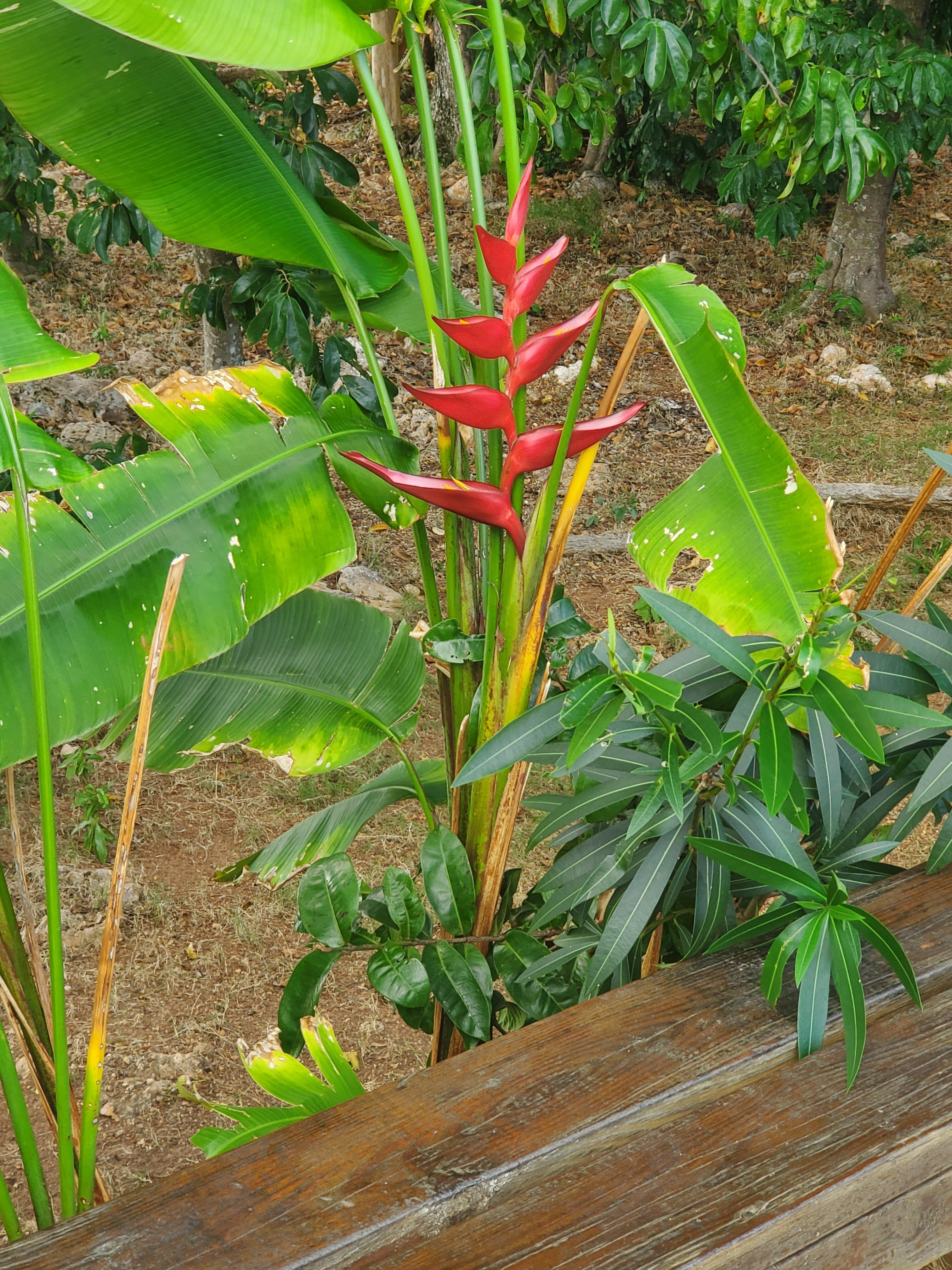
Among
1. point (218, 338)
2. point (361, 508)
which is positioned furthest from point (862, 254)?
point (218, 338)

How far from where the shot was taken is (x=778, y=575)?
44.4 inches

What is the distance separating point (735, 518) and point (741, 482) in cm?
4

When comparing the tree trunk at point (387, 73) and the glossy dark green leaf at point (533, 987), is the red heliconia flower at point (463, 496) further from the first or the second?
the tree trunk at point (387, 73)

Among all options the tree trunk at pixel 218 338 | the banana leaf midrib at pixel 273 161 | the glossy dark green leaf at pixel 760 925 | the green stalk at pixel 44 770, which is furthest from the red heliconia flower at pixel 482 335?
the tree trunk at pixel 218 338

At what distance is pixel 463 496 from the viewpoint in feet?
3.93

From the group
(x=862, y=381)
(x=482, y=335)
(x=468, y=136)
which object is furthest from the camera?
(x=862, y=381)

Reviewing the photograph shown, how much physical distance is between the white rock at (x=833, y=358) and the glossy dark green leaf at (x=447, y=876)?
191 inches

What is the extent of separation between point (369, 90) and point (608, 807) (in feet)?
3.25

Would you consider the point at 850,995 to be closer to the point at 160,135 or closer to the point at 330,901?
the point at 330,901

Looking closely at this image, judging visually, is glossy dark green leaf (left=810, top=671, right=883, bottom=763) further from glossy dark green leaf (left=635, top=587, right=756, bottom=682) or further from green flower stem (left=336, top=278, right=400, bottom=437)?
green flower stem (left=336, top=278, right=400, bottom=437)

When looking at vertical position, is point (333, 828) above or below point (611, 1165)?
below

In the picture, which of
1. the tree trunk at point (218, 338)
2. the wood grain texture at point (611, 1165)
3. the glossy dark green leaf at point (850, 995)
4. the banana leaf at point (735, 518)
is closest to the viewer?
the wood grain texture at point (611, 1165)

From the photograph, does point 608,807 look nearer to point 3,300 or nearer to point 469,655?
point 469,655

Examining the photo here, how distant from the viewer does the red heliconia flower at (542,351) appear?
1207mm
